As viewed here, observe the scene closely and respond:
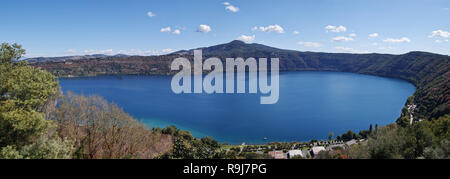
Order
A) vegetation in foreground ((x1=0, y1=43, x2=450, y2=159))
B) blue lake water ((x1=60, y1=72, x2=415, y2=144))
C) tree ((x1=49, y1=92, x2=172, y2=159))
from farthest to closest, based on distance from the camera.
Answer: blue lake water ((x1=60, y1=72, x2=415, y2=144))
tree ((x1=49, y1=92, x2=172, y2=159))
vegetation in foreground ((x1=0, y1=43, x2=450, y2=159))

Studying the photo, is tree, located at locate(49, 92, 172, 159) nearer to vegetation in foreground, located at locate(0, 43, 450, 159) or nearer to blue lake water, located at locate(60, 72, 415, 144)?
vegetation in foreground, located at locate(0, 43, 450, 159)

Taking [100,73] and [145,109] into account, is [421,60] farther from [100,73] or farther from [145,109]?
[100,73]

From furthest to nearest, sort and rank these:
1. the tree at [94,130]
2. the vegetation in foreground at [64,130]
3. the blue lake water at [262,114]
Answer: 1. the blue lake water at [262,114]
2. the tree at [94,130]
3. the vegetation in foreground at [64,130]

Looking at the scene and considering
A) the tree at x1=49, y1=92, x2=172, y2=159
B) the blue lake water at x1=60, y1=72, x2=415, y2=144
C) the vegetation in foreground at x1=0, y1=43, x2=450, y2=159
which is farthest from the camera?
the blue lake water at x1=60, y1=72, x2=415, y2=144

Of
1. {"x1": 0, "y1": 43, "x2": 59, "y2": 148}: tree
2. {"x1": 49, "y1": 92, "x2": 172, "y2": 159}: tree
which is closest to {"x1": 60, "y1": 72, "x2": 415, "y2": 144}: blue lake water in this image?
{"x1": 49, "y1": 92, "x2": 172, "y2": 159}: tree

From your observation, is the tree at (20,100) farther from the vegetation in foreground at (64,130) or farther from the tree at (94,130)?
the tree at (94,130)

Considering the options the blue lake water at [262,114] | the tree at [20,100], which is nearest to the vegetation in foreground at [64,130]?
the tree at [20,100]

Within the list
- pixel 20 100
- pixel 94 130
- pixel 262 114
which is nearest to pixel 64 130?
pixel 94 130

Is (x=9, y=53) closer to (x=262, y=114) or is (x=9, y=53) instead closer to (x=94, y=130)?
(x=94, y=130)

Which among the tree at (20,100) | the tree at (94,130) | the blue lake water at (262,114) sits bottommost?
the blue lake water at (262,114)

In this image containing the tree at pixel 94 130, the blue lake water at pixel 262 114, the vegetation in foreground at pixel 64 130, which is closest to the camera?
the vegetation in foreground at pixel 64 130
